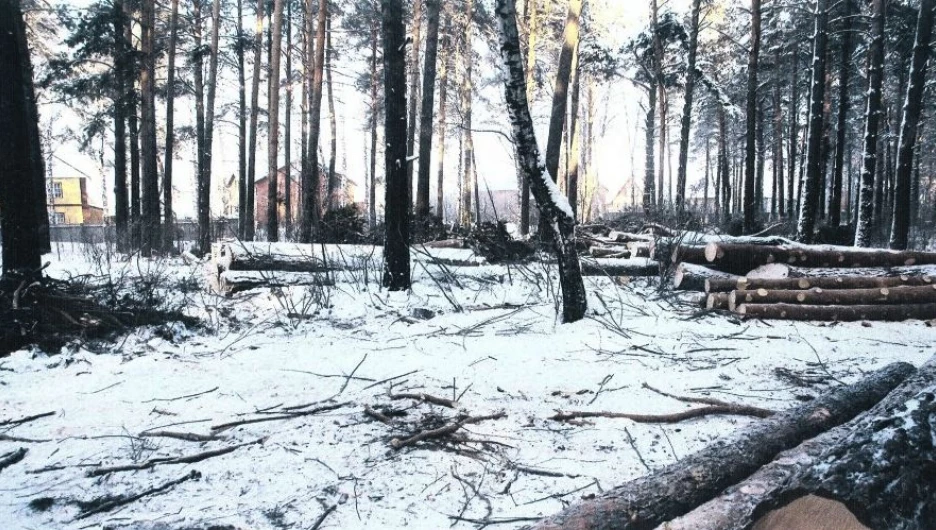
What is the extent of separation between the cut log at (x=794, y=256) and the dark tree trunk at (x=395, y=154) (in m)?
4.07

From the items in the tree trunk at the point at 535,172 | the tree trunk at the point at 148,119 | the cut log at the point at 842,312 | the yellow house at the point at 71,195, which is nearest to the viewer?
the tree trunk at the point at 535,172

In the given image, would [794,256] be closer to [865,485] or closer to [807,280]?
[807,280]

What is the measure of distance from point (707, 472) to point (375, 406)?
2009 millimetres

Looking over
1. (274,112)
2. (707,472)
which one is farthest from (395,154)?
(274,112)

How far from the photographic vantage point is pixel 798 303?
18.3 feet

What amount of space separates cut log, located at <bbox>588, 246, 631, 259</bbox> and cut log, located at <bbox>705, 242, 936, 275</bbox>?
2.65 metres

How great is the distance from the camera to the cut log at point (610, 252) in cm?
941

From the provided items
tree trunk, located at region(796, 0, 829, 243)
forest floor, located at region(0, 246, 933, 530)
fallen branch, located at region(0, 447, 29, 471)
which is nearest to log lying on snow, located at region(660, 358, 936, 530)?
forest floor, located at region(0, 246, 933, 530)

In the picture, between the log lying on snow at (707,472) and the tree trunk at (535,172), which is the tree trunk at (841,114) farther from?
the log lying on snow at (707,472)

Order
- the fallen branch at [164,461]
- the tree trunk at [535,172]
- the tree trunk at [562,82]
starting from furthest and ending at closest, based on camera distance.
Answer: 1. the tree trunk at [562,82]
2. the tree trunk at [535,172]
3. the fallen branch at [164,461]

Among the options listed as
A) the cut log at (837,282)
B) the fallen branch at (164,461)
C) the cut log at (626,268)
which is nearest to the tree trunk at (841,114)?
the cut log at (626,268)

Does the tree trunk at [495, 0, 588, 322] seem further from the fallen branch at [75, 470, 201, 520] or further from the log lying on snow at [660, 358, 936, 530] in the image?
the fallen branch at [75, 470, 201, 520]

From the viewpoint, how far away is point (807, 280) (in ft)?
18.7

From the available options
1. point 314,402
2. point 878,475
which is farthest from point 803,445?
point 314,402
